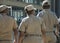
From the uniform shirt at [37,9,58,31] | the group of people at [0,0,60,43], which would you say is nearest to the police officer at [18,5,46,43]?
the group of people at [0,0,60,43]

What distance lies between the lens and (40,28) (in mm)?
5207

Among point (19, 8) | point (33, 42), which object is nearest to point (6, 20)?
point (33, 42)

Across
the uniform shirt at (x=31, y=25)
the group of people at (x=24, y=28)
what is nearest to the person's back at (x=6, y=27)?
the group of people at (x=24, y=28)

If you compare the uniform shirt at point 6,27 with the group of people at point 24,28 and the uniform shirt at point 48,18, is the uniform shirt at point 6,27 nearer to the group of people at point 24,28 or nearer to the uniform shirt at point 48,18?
the group of people at point 24,28

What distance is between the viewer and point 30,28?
5086 millimetres

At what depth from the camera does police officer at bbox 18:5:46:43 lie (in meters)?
5.10

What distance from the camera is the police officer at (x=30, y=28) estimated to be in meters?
5.10

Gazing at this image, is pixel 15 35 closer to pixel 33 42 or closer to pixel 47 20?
pixel 33 42

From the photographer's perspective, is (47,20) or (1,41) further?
(47,20)

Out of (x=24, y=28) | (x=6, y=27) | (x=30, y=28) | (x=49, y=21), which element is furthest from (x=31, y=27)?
(x=49, y=21)

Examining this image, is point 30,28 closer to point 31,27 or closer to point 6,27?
point 31,27

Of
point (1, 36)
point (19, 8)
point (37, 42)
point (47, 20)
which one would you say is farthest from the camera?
point (19, 8)

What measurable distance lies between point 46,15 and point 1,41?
1636 millimetres

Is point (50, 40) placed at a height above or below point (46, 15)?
below
